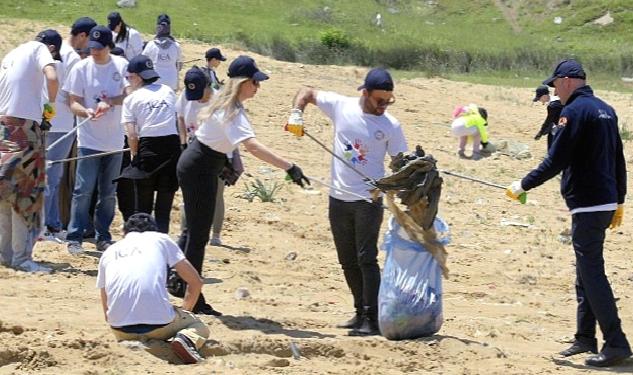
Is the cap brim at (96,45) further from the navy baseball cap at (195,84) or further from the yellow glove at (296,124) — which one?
the yellow glove at (296,124)

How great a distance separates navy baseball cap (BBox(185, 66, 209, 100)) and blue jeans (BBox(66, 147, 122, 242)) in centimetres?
130

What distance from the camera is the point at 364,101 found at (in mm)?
8570

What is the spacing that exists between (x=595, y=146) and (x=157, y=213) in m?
3.52

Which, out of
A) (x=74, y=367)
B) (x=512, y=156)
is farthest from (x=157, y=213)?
(x=512, y=156)

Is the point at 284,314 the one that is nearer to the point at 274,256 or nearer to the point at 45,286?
the point at 45,286

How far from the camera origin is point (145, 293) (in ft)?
24.4

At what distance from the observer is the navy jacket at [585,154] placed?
805 centimetres

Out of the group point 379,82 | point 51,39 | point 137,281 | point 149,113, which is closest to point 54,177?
point 51,39

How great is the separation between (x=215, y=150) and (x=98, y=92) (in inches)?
107

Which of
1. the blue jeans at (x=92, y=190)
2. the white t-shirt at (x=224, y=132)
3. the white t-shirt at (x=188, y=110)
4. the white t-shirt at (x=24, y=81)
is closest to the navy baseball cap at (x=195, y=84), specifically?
the white t-shirt at (x=188, y=110)

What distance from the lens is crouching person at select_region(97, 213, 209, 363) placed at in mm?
7461

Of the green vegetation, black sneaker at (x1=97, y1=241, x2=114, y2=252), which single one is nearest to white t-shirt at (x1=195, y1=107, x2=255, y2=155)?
black sneaker at (x1=97, y1=241, x2=114, y2=252)

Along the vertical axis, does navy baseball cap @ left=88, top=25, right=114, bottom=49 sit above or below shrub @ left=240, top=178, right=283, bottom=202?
above

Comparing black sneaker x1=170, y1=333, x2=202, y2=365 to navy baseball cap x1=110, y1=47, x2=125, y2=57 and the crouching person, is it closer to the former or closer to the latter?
the crouching person
